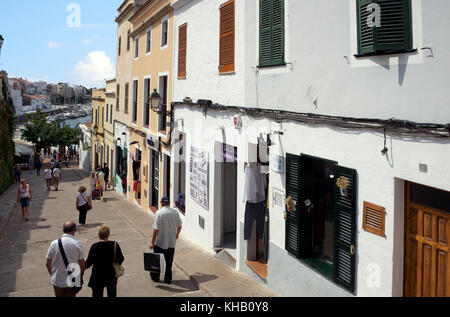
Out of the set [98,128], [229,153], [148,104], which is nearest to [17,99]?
[98,128]

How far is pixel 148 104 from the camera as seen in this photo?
1708 centimetres

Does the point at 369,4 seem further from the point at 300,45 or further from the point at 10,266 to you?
the point at 10,266

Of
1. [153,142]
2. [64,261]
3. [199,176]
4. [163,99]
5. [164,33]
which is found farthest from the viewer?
[153,142]

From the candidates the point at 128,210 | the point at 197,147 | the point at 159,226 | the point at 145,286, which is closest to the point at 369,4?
the point at 159,226

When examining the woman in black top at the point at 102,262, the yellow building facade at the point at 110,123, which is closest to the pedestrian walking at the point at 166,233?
the woman in black top at the point at 102,262

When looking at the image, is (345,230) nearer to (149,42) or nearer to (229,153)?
(229,153)

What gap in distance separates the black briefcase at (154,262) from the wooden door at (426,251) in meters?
4.26

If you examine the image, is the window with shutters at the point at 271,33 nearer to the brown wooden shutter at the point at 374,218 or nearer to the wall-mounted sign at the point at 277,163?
the wall-mounted sign at the point at 277,163

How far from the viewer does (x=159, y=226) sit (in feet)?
24.8

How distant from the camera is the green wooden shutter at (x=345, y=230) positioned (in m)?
5.31

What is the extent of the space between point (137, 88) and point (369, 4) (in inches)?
616

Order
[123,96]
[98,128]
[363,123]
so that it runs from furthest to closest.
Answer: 1. [98,128]
2. [123,96]
3. [363,123]

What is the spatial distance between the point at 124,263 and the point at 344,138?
5.84 m
